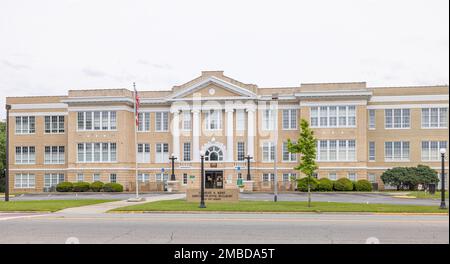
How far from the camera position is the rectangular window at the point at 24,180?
63969 millimetres

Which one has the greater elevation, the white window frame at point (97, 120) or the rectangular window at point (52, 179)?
the white window frame at point (97, 120)

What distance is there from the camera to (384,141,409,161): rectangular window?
194 feet

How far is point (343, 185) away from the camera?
5434 cm

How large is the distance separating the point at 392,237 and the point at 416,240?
0.75 m

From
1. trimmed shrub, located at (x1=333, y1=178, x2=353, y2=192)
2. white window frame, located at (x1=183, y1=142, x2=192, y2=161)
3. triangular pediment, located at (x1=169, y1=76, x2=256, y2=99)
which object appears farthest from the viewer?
white window frame, located at (x1=183, y1=142, x2=192, y2=161)

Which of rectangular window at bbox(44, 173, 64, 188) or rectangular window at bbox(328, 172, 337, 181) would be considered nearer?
rectangular window at bbox(328, 172, 337, 181)

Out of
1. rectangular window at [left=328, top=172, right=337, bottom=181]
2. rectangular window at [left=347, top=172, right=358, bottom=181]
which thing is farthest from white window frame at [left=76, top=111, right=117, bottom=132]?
rectangular window at [left=347, top=172, right=358, bottom=181]

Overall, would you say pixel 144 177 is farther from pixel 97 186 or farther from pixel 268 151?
pixel 268 151

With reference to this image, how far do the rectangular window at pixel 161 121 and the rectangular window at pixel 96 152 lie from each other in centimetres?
498

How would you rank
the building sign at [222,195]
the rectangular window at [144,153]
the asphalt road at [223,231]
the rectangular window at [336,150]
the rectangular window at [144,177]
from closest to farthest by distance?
the asphalt road at [223,231] < the building sign at [222,195] < the rectangular window at [336,150] < the rectangular window at [144,177] < the rectangular window at [144,153]

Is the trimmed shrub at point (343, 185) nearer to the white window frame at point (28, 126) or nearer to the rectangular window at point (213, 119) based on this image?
the rectangular window at point (213, 119)

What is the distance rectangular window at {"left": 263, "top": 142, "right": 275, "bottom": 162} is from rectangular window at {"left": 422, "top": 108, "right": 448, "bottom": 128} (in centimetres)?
1493

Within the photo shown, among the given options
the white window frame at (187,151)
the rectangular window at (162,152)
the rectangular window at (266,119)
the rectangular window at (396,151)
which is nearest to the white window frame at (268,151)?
the rectangular window at (266,119)

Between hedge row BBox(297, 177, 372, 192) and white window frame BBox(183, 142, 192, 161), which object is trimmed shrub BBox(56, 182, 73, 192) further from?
hedge row BBox(297, 177, 372, 192)
